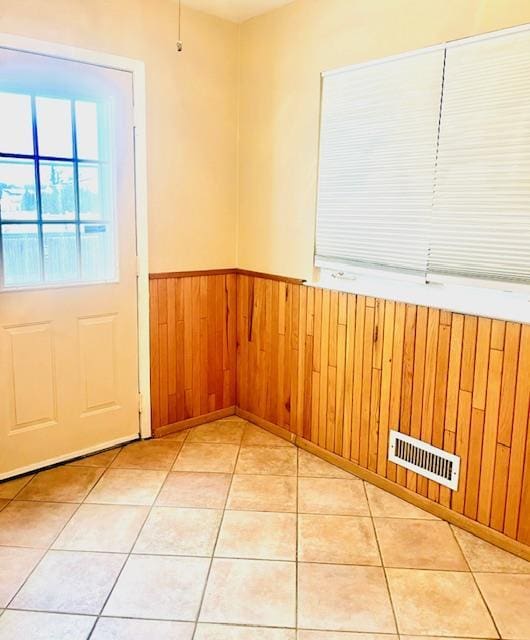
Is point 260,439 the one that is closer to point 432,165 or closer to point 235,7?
point 432,165

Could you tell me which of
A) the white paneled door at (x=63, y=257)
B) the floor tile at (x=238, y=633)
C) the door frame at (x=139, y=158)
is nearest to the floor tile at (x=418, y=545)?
the floor tile at (x=238, y=633)

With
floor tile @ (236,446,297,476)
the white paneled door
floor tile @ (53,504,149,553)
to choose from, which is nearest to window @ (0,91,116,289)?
the white paneled door

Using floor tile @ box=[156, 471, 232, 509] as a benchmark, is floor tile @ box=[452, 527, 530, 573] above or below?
below

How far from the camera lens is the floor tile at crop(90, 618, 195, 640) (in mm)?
1801

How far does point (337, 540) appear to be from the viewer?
2352 millimetres

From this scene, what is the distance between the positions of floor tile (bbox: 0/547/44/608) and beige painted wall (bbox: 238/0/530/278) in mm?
1923

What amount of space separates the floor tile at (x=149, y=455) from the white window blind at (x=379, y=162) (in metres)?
1.39

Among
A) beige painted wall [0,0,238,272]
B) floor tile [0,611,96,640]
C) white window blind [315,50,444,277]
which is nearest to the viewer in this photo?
floor tile [0,611,96,640]

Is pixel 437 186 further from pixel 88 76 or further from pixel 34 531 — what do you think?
pixel 34 531

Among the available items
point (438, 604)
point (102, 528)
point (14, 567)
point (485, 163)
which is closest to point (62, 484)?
point (102, 528)

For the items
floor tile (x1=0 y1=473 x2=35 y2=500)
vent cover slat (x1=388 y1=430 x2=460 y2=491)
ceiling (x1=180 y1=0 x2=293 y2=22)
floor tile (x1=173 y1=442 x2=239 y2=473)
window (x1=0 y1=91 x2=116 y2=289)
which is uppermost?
ceiling (x1=180 y1=0 x2=293 y2=22)

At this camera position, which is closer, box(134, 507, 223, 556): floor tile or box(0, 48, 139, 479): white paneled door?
box(134, 507, 223, 556): floor tile

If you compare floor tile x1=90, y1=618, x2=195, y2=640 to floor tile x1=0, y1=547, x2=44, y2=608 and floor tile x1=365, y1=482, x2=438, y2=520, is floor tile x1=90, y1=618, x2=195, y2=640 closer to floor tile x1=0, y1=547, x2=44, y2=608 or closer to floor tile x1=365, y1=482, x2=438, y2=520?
floor tile x1=0, y1=547, x2=44, y2=608

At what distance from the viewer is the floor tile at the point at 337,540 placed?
2.23 m
